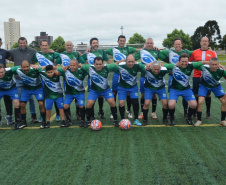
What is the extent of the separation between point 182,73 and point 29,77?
355 centimetres

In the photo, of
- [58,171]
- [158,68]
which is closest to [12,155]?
[58,171]

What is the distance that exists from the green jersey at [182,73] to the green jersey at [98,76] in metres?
1.40

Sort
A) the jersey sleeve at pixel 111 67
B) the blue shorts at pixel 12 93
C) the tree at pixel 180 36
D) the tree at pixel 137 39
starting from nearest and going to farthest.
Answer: the jersey sleeve at pixel 111 67, the blue shorts at pixel 12 93, the tree at pixel 180 36, the tree at pixel 137 39

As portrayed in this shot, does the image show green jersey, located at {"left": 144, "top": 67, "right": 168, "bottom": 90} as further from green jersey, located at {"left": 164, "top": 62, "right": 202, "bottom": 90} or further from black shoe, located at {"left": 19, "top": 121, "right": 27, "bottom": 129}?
black shoe, located at {"left": 19, "top": 121, "right": 27, "bottom": 129}

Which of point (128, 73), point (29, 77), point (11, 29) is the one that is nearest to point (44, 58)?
point (29, 77)

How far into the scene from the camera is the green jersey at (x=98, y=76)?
5324 mm

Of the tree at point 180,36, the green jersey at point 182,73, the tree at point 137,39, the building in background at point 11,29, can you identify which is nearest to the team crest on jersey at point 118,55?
the green jersey at point 182,73

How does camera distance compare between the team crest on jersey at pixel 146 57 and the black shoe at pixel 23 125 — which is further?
the team crest on jersey at pixel 146 57

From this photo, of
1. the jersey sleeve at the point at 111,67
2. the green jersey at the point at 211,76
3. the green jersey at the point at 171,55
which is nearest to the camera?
the green jersey at the point at 211,76

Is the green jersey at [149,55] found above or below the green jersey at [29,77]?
above

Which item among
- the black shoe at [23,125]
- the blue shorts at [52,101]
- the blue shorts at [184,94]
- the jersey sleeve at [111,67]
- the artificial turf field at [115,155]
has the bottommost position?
the artificial turf field at [115,155]

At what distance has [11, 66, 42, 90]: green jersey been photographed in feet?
17.6

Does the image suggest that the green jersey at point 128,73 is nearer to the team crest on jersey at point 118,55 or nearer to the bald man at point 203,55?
the team crest on jersey at point 118,55

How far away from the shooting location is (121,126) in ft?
16.9
